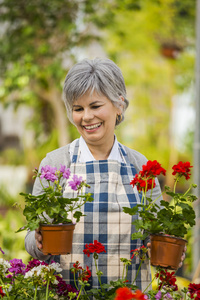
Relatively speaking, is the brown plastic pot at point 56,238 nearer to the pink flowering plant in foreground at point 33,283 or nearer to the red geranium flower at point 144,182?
the pink flowering plant in foreground at point 33,283

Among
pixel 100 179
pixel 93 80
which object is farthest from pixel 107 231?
pixel 93 80

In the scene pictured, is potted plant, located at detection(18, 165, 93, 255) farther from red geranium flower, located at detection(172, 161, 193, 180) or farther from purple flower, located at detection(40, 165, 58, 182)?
red geranium flower, located at detection(172, 161, 193, 180)

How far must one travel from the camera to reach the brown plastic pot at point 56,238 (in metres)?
1.43

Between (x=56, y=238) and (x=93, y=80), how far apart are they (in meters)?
0.63

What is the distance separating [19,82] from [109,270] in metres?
4.39

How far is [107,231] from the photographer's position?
5.77 ft

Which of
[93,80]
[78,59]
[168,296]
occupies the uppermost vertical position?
[78,59]

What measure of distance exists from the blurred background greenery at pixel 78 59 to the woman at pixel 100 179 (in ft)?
8.72

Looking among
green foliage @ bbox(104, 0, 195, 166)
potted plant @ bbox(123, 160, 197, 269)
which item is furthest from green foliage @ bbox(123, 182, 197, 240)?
green foliage @ bbox(104, 0, 195, 166)

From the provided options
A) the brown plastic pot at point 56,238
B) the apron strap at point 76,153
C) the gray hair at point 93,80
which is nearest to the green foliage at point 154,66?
the apron strap at point 76,153

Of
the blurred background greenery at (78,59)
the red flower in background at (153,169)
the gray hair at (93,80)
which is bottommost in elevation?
the red flower in background at (153,169)

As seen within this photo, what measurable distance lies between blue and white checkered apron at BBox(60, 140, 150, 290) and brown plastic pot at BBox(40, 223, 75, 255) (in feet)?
0.91

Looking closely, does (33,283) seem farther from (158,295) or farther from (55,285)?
(158,295)

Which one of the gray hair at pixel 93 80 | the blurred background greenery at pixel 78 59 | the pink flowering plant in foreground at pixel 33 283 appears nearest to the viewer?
the pink flowering plant in foreground at pixel 33 283
